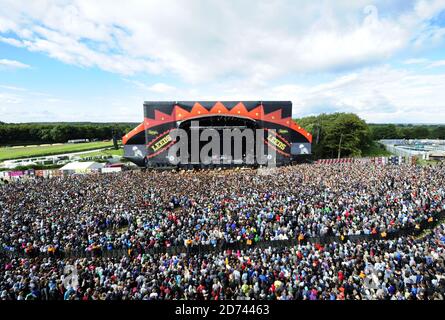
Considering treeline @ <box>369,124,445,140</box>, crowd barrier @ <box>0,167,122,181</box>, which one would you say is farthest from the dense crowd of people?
treeline @ <box>369,124,445,140</box>

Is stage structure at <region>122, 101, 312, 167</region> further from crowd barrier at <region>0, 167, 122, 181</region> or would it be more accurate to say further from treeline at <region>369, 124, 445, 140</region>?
treeline at <region>369, 124, 445, 140</region>

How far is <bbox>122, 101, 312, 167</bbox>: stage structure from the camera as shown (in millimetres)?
29234

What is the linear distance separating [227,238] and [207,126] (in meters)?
20.5

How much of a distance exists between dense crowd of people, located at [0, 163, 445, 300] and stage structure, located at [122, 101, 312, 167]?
9076mm

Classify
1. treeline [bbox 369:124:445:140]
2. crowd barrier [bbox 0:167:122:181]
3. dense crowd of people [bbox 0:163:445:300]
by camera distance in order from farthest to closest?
treeline [bbox 369:124:445:140]
crowd barrier [bbox 0:167:122:181]
dense crowd of people [bbox 0:163:445:300]

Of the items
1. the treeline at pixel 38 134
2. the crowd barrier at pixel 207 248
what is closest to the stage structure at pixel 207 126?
the crowd barrier at pixel 207 248

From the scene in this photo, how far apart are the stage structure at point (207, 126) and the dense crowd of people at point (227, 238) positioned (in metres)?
9.08

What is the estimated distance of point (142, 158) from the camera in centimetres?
3102

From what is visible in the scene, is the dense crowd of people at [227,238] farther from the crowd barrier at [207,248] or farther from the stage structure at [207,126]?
the stage structure at [207,126]

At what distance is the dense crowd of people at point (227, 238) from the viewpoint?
26.5 ft
